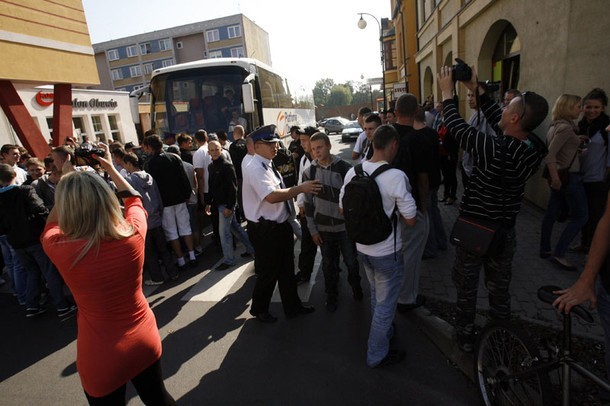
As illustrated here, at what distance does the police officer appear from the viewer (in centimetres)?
342

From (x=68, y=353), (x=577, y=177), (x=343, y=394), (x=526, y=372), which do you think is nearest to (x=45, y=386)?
(x=68, y=353)

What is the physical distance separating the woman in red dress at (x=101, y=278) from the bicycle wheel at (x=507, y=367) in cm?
218

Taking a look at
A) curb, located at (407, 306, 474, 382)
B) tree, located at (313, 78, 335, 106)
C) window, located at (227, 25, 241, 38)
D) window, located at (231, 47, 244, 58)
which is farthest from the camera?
tree, located at (313, 78, 335, 106)

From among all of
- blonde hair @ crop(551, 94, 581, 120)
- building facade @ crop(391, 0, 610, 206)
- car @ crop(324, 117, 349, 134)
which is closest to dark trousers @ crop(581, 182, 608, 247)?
blonde hair @ crop(551, 94, 581, 120)

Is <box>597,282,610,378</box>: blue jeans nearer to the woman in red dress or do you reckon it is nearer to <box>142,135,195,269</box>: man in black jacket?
the woman in red dress

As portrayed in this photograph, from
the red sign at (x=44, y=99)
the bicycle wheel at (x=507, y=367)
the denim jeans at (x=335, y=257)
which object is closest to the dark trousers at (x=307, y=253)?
the denim jeans at (x=335, y=257)

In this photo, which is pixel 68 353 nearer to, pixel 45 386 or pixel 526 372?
pixel 45 386

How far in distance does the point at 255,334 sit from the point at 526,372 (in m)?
2.48

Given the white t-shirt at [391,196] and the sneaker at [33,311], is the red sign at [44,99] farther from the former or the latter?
the white t-shirt at [391,196]

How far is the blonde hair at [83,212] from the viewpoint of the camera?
173 cm

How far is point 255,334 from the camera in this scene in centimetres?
364

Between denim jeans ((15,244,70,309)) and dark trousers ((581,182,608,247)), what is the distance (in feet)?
22.1

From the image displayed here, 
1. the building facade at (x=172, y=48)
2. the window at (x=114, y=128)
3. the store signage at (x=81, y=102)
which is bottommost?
the window at (x=114, y=128)

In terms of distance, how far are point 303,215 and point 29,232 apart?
3423 millimetres
